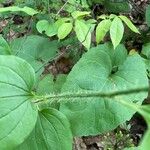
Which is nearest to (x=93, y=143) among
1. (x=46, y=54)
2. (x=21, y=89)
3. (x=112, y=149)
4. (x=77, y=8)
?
(x=112, y=149)

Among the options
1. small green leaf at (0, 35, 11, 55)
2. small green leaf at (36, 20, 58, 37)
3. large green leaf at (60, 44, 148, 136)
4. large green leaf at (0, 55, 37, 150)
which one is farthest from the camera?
small green leaf at (36, 20, 58, 37)

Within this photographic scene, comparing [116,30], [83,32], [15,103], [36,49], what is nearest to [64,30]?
[83,32]

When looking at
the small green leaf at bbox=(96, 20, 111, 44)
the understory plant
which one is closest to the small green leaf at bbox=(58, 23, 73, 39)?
the understory plant

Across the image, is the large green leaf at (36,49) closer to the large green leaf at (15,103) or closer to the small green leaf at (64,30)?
the small green leaf at (64,30)

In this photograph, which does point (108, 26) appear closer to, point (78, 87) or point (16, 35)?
point (78, 87)

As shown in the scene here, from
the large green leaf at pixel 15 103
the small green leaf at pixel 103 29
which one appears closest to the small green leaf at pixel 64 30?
the small green leaf at pixel 103 29

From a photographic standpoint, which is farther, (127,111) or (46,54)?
(46,54)

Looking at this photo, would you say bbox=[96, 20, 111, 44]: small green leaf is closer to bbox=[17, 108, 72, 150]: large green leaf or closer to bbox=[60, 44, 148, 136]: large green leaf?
bbox=[60, 44, 148, 136]: large green leaf
